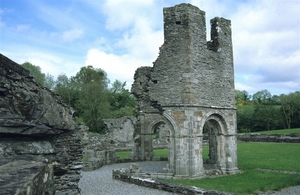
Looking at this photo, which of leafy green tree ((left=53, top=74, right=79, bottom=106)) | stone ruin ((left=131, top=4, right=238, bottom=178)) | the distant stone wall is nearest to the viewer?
stone ruin ((left=131, top=4, right=238, bottom=178))

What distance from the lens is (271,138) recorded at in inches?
1347

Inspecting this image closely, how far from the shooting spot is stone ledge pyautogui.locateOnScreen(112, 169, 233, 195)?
392 inches

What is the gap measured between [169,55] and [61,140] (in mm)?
8378

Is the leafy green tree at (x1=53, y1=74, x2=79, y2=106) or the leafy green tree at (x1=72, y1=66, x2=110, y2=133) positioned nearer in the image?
the leafy green tree at (x1=72, y1=66, x2=110, y2=133)

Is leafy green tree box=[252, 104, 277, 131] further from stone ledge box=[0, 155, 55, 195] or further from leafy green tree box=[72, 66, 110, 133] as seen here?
stone ledge box=[0, 155, 55, 195]

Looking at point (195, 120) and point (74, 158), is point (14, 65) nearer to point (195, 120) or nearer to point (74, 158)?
point (74, 158)

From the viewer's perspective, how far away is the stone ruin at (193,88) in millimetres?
14117

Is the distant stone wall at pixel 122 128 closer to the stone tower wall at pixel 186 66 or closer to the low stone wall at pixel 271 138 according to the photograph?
the low stone wall at pixel 271 138

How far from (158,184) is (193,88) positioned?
4777 millimetres

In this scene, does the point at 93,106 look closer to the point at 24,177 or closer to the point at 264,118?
the point at 264,118

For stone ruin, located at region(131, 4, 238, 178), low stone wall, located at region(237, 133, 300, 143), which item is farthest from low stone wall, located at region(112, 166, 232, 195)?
low stone wall, located at region(237, 133, 300, 143)

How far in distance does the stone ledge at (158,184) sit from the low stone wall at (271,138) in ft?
74.1

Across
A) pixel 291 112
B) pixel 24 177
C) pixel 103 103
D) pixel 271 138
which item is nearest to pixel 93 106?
pixel 103 103

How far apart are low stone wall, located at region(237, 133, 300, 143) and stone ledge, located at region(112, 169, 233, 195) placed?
74.1ft
